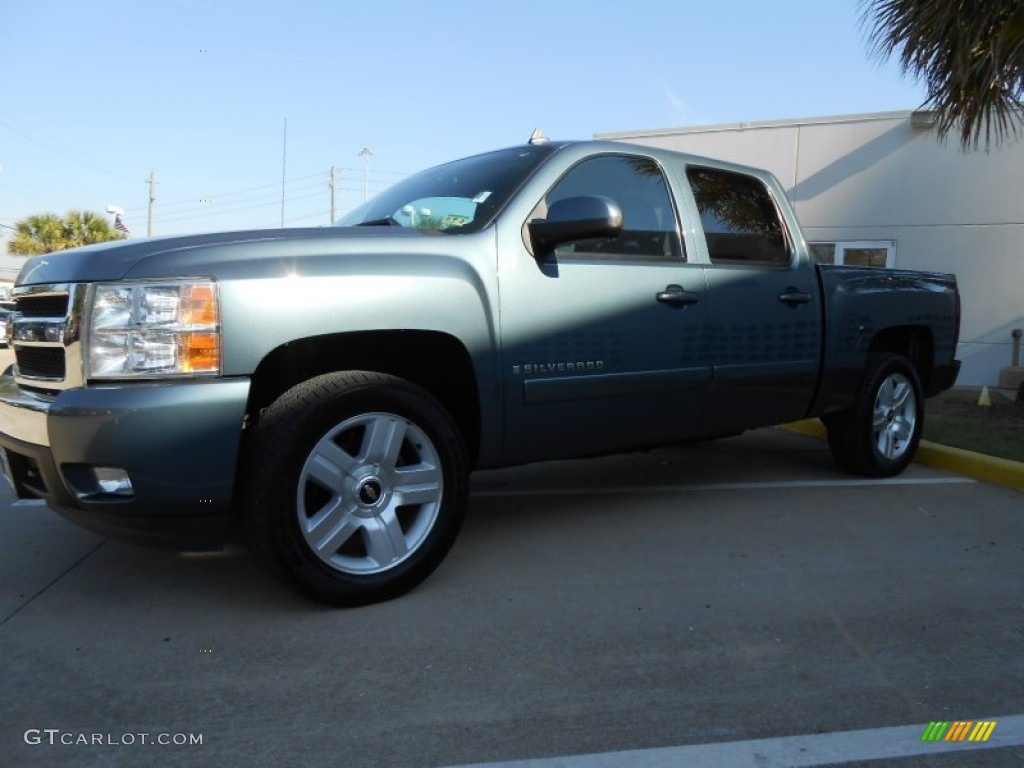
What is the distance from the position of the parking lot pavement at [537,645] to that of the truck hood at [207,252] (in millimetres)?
1258

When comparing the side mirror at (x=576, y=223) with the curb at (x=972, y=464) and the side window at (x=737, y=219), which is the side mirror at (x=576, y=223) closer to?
the side window at (x=737, y=219)

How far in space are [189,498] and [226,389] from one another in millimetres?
382

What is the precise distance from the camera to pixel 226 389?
8.71 ft

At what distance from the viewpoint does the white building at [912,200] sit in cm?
1150

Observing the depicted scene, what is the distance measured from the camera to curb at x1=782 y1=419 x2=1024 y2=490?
5.14m

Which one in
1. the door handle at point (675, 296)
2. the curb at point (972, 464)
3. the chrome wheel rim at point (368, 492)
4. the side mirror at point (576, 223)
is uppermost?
the side mirror at point (576, 223)

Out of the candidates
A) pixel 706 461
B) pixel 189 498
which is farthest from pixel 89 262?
pixel 706 461

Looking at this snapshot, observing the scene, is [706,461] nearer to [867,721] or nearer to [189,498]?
[867,721]

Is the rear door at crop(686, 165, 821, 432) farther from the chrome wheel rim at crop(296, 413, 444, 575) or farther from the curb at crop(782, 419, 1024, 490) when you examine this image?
the chrome wheel rim at crop(296, 413, 444, 575)

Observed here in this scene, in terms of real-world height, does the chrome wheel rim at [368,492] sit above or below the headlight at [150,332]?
below

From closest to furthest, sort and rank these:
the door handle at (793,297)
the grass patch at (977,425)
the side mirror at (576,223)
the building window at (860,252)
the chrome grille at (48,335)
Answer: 1. the chrome grille at (48,335)
2. the side mirror at (576,223)
3. the door handle at (793,297)
4. the grass patch at (977,425)
5. the building window at (860,252)

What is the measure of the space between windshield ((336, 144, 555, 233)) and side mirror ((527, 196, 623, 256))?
8.8 inches

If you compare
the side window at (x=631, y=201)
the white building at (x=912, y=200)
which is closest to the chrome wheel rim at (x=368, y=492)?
the side window at (x=631, y=201)

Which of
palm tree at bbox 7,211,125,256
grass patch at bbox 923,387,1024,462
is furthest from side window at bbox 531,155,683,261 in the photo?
palm tree at bbox 7,211,125,256
